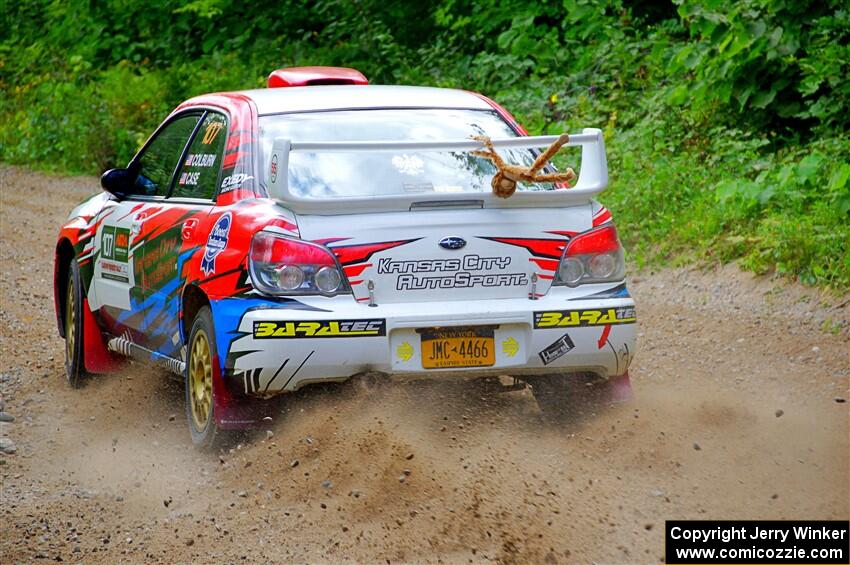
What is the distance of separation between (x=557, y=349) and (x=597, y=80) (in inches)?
362

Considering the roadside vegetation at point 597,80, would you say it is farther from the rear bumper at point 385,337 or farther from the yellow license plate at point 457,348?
the yellow license plate at point 457,348

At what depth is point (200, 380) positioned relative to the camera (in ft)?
18.4

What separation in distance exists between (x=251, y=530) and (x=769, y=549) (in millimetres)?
1806

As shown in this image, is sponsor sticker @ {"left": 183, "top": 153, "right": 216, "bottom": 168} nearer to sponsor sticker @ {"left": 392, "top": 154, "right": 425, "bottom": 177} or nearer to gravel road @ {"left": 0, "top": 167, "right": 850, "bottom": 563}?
sponsor sticker @ {"left": 392, "top": 154, "right": 425, "bottom": 177}

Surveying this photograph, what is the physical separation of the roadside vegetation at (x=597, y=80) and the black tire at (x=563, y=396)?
3.35 metres

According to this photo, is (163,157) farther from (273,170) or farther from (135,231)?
(273,170)

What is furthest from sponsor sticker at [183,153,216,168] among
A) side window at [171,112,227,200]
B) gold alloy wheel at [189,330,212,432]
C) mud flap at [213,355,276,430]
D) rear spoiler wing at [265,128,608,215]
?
mud flap at [213,355,276,430]

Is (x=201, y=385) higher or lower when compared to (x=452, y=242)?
lower

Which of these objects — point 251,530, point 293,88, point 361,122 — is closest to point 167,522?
point 251,530

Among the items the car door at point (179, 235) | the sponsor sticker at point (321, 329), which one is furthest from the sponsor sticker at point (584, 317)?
the car door at point (179, 235)

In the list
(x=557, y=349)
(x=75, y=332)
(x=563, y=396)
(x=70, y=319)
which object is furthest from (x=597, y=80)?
(x=557, y=349)

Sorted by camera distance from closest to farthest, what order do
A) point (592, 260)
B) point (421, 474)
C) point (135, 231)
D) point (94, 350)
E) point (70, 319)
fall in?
point (421, 474) → point (592, 260) → point (135, 231) → point (94, 350) → point (70, 319)

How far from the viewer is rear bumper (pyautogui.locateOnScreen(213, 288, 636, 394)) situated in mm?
5023

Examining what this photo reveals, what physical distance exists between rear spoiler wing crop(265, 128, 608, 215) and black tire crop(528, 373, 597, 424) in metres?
0.84
